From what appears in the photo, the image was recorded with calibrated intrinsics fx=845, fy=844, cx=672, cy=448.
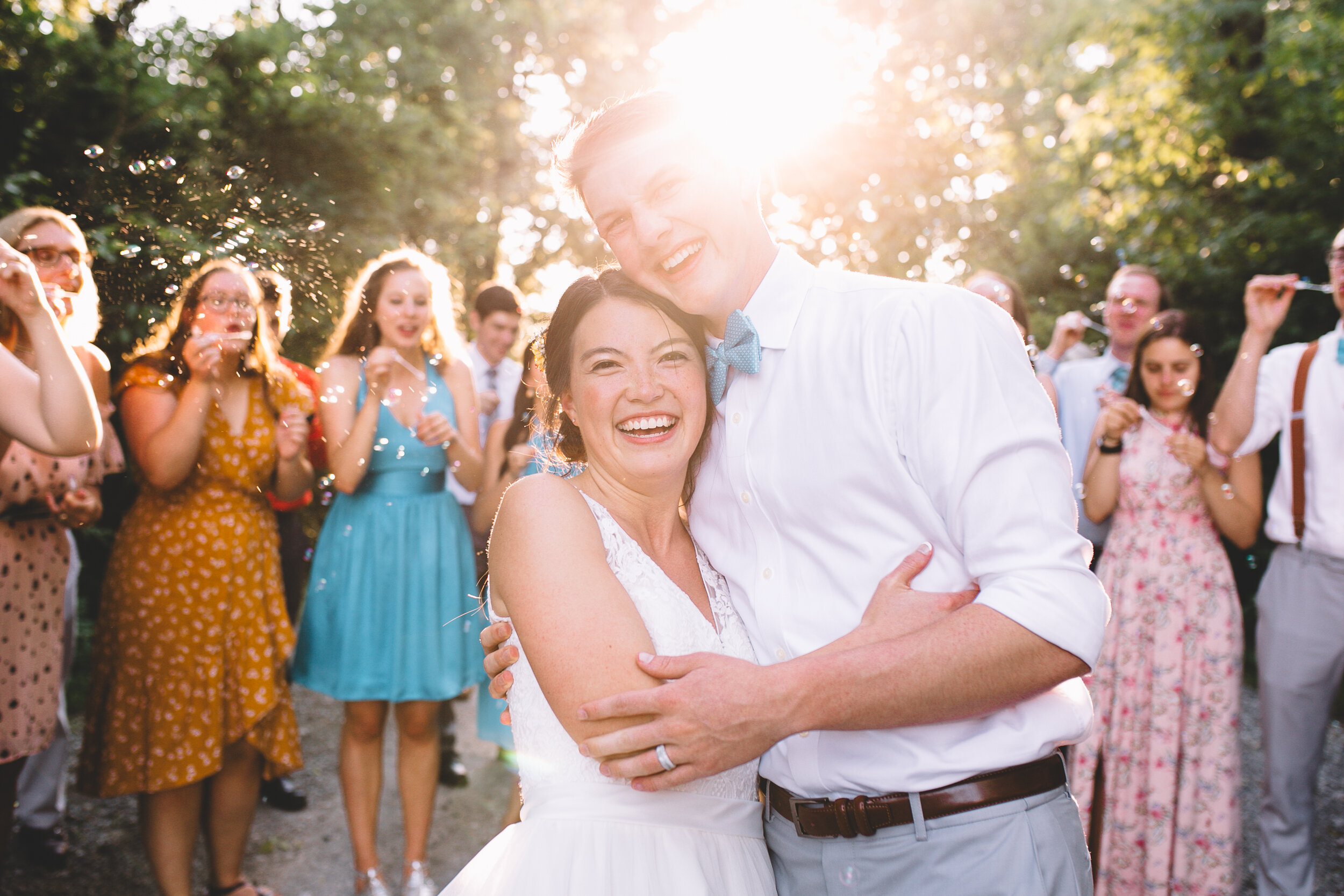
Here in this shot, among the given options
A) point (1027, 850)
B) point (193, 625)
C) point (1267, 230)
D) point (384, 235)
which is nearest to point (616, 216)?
point (1027, 850)

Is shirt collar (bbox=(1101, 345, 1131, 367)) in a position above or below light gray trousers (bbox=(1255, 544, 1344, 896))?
above

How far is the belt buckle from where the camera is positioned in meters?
1.71

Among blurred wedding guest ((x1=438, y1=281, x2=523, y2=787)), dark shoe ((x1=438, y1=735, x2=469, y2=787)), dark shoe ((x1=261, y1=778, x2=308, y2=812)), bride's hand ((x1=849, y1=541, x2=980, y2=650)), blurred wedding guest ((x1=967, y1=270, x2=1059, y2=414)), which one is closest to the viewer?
bride's hand ((x1=849, y1=541, x2=980, y2=650))

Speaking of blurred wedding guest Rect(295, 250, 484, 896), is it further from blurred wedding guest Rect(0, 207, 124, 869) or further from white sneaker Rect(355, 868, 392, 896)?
blurred wedding guest Rect(0, 207, 124, 869)

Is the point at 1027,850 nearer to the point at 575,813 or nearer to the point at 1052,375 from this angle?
the point at 575,813

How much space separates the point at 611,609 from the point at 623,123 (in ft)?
3.66

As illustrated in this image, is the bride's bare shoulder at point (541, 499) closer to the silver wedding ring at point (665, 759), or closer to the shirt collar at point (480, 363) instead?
the silver wedding ring at point (665, 759)

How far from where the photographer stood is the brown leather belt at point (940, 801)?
161 centimetres

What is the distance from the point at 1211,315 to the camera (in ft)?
26.1

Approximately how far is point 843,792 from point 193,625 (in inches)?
108

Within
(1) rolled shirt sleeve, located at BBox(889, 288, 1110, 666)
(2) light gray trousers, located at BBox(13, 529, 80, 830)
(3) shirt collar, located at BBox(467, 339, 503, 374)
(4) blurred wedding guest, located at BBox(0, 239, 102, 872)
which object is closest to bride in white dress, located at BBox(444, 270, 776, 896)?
(1) rolled shirt sleeve, located at BBox(889, 288, 1110, 666)

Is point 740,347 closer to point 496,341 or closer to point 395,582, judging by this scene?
point 395,582

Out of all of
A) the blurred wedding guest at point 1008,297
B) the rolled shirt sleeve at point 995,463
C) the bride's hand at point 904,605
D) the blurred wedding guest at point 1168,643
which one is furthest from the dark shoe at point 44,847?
the blurred wedding guest at point 1008,297

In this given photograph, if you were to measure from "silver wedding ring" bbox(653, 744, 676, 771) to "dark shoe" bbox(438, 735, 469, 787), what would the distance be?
3.79 meters
